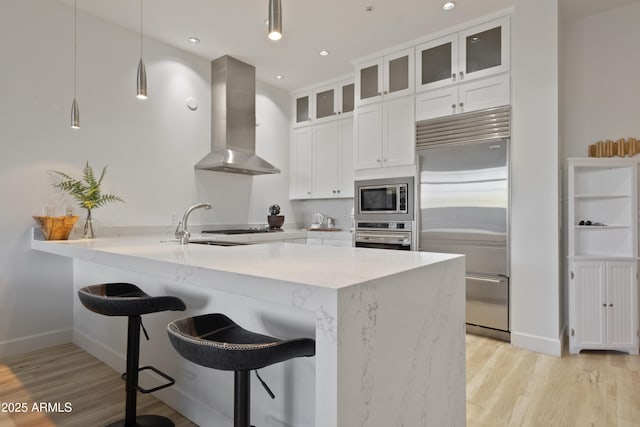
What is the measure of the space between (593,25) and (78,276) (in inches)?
200

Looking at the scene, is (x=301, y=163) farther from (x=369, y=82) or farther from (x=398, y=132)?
(x=398, y=132)

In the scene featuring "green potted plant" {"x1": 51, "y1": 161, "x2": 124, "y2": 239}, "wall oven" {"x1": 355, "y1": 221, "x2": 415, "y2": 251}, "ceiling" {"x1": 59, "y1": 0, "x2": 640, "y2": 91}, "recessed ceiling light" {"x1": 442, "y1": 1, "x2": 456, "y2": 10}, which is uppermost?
"ceiling" {"x1": 59, "y1": 0, "x2": 640, "y2": 91}

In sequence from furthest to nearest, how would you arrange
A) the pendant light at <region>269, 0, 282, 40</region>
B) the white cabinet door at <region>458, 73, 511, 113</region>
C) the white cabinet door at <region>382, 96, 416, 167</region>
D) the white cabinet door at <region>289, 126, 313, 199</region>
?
1. the white cabinet door at <region>289, 126, 313, 199</region>
2. the white cabinet door at <region>382, 96, 416, 167</region>
3. the white cabinet door at <region>458, 73, 511, 113</region>
4. the pendant light at <region>269, 0, 282, 40</region>

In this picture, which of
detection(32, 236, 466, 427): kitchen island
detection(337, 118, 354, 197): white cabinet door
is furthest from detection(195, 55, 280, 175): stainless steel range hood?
detection(32, 236, 466, 427): kitchen island

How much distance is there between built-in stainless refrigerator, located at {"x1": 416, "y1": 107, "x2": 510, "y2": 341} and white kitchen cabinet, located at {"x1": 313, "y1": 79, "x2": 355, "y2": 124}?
1.31 metres

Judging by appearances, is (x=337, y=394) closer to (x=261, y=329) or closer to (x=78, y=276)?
(x=261, y=329)

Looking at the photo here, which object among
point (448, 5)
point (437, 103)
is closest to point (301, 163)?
point (437, 103)

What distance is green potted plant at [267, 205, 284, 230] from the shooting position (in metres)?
4.47

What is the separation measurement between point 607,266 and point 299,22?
10.8 feet

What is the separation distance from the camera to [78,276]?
2.99 metres

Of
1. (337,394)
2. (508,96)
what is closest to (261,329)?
(337,394)

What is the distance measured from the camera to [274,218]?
14.6ft

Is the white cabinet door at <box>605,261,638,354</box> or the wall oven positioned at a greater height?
the wall oven

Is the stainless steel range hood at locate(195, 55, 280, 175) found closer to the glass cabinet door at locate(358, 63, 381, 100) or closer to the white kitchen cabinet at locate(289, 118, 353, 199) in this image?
the white kitchen cabinet at locate(289, 118, 353, 199)
